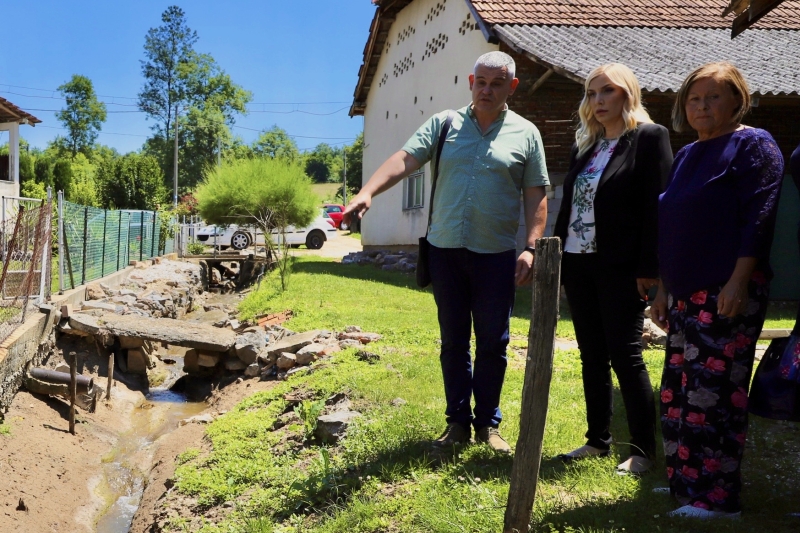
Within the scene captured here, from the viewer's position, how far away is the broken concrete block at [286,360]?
7656mm

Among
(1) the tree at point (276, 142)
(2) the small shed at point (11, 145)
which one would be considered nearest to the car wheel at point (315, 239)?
(2) the small shed at point (11, 145)

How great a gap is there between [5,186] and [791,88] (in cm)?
2170

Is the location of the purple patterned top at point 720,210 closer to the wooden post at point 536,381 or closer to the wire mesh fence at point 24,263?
the wooden post at point 536,381

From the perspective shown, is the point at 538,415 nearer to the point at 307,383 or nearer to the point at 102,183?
the point at 307,383

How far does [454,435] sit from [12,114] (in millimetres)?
23553

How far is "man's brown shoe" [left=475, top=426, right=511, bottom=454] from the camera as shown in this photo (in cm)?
391

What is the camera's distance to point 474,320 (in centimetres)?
390

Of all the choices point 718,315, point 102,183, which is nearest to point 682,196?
point 718,315

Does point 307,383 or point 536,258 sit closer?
point 536,258

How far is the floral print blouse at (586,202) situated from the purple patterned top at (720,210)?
42 cm

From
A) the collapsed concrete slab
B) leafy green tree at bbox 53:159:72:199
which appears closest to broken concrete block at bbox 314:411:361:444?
the collapsed concrete slab

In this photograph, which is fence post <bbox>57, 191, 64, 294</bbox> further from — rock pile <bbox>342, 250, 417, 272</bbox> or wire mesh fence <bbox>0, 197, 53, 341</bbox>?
rock pile <bbox>342, 250, 417, 272</bbox>

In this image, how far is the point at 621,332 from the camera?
3441mm

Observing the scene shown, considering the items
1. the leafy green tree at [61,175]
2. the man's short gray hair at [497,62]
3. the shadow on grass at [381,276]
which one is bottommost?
the shadow on grass at [381,276]
